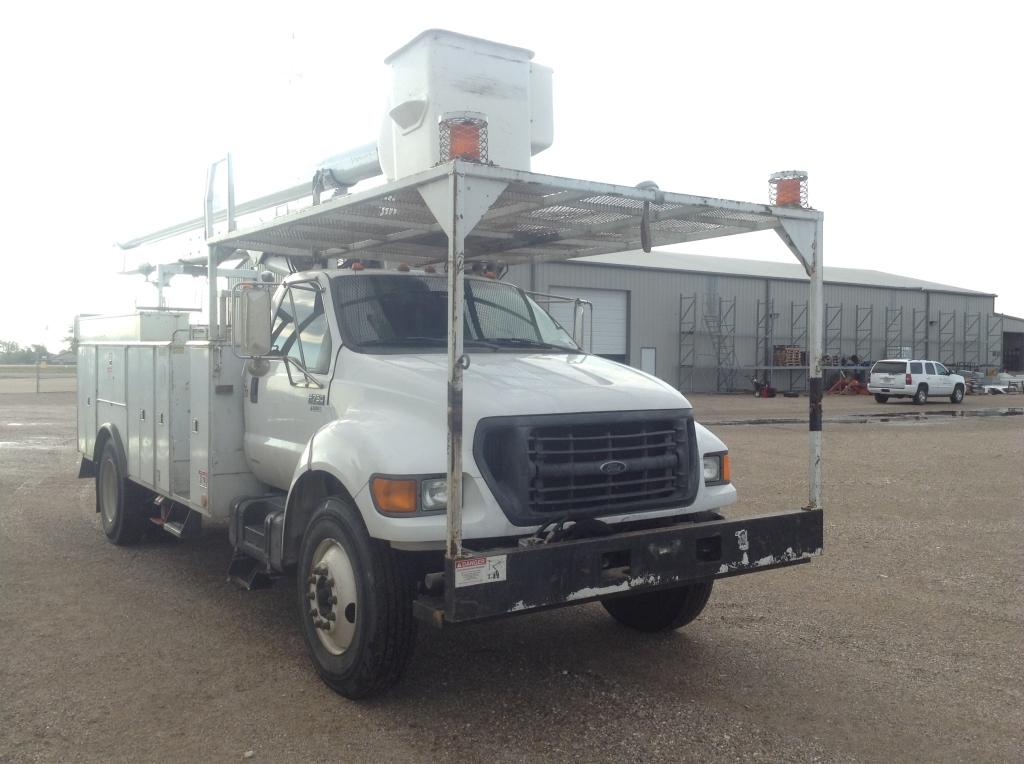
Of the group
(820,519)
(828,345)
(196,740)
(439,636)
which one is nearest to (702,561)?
(820,519)

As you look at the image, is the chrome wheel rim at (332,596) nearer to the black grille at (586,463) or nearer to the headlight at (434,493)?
the headlight at (434,493)

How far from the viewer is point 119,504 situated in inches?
322

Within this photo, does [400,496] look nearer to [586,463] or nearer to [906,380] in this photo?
[586,463]

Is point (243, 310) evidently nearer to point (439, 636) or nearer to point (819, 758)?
point (439, 636)

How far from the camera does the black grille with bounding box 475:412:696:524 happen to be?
14.8ft

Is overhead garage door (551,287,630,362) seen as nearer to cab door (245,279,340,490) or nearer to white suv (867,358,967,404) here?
white suv (867,358,967,404)

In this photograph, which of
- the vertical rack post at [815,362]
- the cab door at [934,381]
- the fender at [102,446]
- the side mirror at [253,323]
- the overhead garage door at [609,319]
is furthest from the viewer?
the overhead garage door at [609,319]

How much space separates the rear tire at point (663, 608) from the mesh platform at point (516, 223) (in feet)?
7.28

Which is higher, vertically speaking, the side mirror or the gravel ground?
the side mirror

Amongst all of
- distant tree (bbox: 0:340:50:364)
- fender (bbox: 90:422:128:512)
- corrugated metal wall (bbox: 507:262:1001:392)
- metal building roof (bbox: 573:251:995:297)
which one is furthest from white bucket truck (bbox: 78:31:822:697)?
distant tree (bbox: 0:340:50:364)

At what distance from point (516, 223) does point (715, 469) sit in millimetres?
1950

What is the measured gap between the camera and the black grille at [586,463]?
177 inches

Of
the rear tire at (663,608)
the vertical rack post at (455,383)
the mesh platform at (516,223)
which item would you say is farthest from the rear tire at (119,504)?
the vertical rack post at (455,383)

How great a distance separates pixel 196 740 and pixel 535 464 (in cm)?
204
